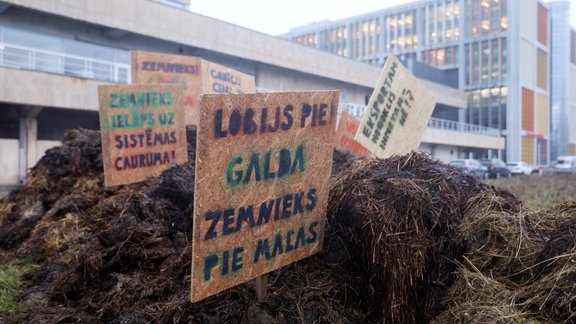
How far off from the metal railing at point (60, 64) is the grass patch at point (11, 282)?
1297 centimetres

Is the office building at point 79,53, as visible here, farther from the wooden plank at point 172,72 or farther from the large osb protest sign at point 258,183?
the large osb protest sign at point 258,183

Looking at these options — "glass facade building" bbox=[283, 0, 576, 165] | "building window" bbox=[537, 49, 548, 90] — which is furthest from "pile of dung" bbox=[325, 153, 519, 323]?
"building window" bbox=[537, 49, 548, 90]

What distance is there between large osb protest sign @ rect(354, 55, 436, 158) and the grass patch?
11.7 ft

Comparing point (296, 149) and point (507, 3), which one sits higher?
point (507, 3)

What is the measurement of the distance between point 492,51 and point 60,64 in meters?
49.8

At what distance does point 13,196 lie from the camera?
24.7 feet

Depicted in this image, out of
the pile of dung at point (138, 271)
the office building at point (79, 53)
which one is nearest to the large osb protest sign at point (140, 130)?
the pile of dung at point (138, 271)

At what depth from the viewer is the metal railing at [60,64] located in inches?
649

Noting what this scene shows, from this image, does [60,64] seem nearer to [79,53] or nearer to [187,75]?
[79,53]

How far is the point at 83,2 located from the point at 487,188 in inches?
767

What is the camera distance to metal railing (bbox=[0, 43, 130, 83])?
16.5 meters

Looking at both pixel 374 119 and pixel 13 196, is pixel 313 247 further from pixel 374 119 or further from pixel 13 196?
pixel 13 196

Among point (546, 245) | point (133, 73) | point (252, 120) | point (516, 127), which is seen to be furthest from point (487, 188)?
point (516, 127)

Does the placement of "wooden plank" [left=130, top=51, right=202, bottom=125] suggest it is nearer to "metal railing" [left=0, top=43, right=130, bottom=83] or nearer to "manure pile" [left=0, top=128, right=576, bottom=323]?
"manure pile" [left=0, top=128, right=576, bottom=323]
